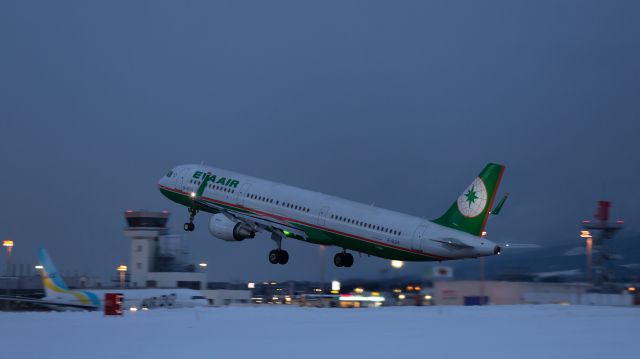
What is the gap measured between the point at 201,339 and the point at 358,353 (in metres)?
13.8

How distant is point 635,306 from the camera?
4628 inches

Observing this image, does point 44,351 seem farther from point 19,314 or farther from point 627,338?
point 627,338

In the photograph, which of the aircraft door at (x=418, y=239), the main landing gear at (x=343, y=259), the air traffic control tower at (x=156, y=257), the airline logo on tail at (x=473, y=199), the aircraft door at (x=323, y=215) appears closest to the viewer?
the aircraft door at (x=418, y=239)

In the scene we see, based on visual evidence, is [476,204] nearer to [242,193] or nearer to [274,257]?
[274,257]

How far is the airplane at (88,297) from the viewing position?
9944 cm

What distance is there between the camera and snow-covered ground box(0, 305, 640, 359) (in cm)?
6019

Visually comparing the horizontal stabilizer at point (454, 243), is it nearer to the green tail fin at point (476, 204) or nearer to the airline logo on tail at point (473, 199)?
the green tail fin at point (476, 204)

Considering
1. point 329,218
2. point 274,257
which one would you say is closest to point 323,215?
point 329,218

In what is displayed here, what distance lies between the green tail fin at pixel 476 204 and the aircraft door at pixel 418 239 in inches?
73.3

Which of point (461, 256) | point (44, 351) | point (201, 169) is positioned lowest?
point (44, 351)

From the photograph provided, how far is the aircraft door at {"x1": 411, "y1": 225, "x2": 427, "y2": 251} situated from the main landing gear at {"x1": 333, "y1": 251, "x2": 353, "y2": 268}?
348 inches

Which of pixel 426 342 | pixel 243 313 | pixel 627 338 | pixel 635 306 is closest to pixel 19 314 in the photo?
pixel 243 313

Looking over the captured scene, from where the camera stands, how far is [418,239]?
232ft

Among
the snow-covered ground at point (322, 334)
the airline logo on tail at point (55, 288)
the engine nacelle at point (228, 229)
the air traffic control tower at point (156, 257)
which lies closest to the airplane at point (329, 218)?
the engine nacelle at point (228, 229)
